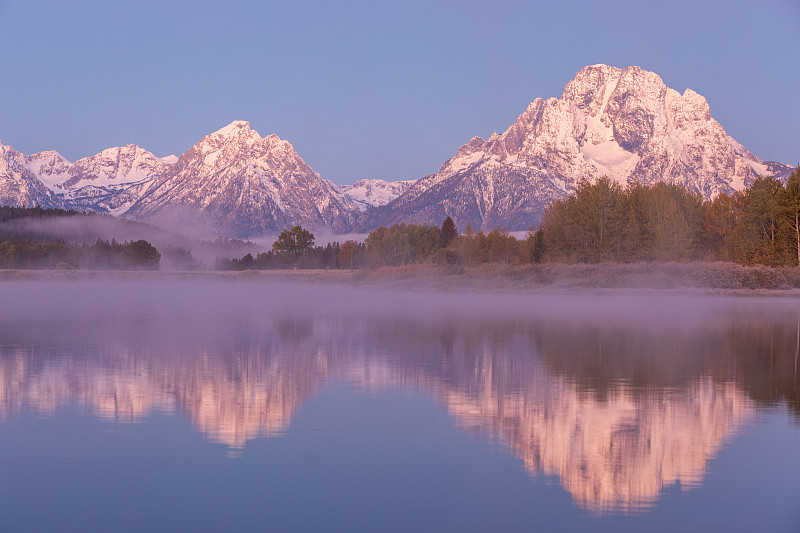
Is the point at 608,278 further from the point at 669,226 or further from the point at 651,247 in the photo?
the point at 669,226

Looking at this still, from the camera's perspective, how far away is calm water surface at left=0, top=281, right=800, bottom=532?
10.3 meters

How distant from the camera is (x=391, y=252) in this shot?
178m

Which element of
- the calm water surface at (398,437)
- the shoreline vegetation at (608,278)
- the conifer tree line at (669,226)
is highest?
the conifer tree line at (669,226)

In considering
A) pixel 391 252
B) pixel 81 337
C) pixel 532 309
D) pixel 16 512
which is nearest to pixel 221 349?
pixel 81 337

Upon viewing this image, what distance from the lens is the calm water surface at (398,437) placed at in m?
10.3

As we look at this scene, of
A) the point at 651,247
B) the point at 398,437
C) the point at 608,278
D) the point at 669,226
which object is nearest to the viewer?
the point at 398,437

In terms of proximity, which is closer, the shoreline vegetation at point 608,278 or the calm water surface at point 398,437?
the calm water surface at point 398,437

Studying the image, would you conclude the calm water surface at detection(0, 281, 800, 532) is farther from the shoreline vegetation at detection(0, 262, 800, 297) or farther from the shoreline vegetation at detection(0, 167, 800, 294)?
the shoreline vegetation at detection(0, 167, 800, 294)

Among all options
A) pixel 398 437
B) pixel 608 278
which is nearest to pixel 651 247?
pixel 608 278

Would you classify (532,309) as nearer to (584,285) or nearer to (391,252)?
(584,285)

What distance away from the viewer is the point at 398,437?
14.1m

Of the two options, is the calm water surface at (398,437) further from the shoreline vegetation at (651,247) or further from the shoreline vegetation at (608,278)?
the shoreline vegetation at (651,247)

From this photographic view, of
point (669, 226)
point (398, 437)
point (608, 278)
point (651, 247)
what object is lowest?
point (398, 437)

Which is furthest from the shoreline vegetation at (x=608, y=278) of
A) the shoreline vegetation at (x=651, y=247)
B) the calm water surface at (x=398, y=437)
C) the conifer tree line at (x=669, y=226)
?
the calm water surface at (x=398, y=437)
